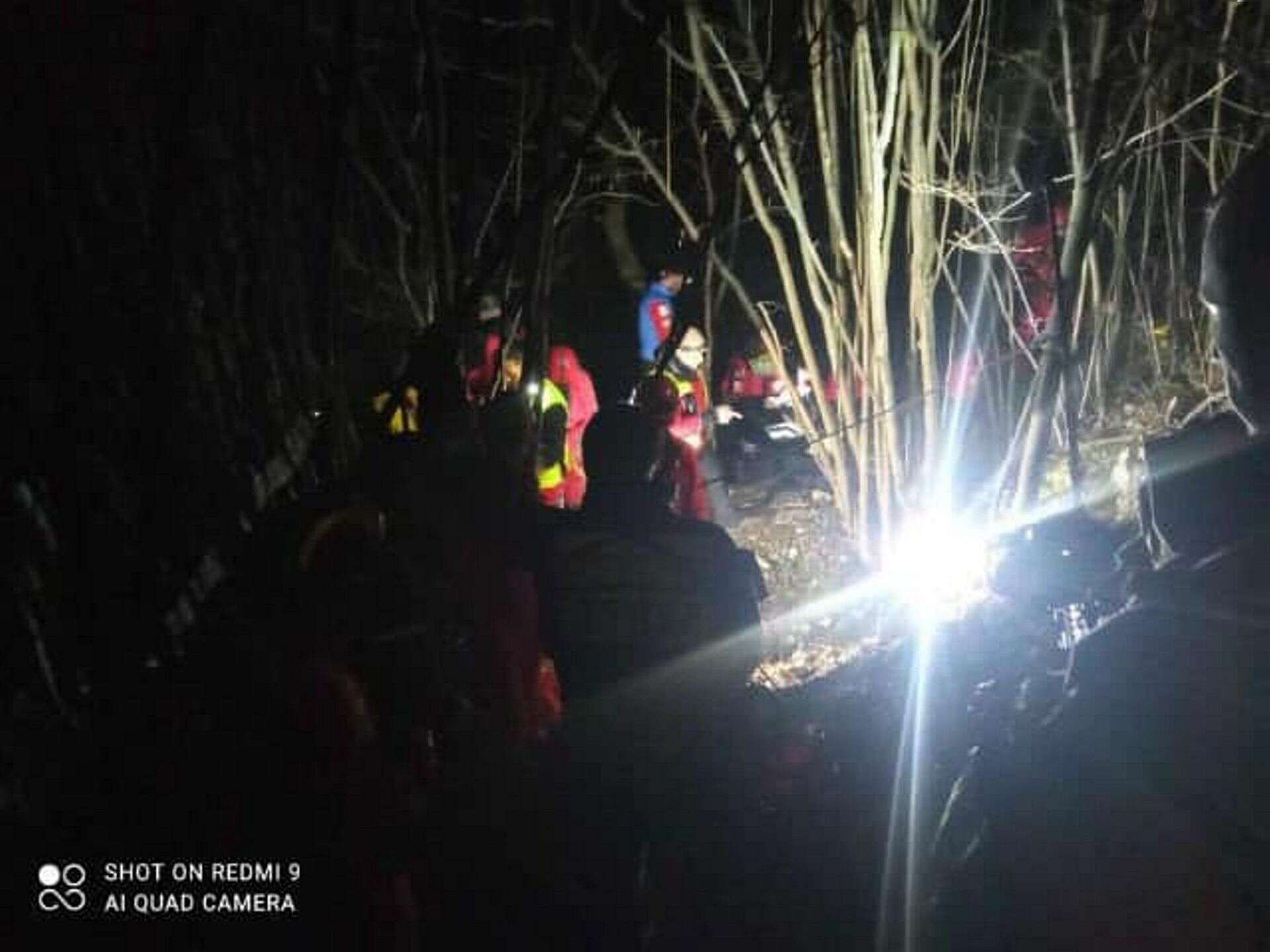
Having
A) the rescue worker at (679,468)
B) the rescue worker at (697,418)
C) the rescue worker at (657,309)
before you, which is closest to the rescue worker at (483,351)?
the rescue worker at (679,468)

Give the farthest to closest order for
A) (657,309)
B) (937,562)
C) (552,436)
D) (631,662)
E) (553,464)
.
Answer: (657,309), (937,562), (553,464), (552,436), (631,662)

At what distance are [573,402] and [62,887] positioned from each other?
6573mm

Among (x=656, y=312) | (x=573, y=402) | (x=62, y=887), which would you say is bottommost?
(x=62, y=887)

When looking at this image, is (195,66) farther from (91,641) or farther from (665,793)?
A: (665,793)

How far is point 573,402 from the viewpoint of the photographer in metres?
8.71

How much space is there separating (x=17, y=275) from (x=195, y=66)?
588 mm

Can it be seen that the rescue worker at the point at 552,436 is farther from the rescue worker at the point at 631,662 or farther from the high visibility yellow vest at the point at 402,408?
the rescue worker at the point at 631,662

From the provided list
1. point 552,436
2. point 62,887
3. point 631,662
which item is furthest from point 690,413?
point 62,887

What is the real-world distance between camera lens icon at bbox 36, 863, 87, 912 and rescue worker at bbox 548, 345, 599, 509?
619 centimetres

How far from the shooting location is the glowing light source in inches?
305

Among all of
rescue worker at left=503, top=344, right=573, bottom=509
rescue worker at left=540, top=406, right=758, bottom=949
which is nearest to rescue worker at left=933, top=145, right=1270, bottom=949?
rescue worker at left=540, top=406, right=758, bottom=949

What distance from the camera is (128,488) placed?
234 centimetres

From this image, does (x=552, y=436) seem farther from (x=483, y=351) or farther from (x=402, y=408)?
(x=402, y=408)

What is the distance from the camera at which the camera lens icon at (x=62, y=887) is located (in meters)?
2.32
